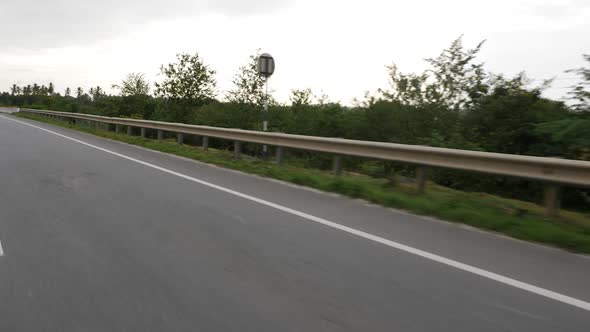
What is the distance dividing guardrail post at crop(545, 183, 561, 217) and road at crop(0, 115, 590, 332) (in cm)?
145

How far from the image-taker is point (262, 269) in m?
4.50

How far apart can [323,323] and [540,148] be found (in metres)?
10.8

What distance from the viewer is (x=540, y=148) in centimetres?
1240

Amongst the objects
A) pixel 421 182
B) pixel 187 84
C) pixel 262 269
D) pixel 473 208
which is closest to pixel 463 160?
pixel 473 208

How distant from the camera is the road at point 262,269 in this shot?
3.46 meters

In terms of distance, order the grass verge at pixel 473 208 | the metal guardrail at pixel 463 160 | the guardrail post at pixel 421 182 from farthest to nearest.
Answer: the guardrail post at pixel 421 182
the metal guardrail at pixel 463 160
the grass verge at pixel 473 208

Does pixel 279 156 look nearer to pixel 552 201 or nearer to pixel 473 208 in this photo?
pixel 473 208

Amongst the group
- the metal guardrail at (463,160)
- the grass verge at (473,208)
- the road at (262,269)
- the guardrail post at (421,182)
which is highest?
the metal guardrail at (463,160)

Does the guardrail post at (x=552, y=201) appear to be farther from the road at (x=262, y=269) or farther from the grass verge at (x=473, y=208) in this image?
the road at (x=262, y=269)

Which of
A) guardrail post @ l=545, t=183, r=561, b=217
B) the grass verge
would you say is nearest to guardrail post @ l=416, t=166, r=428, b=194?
the grass verge

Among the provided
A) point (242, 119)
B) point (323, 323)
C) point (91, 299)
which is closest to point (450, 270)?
point (323, 323)

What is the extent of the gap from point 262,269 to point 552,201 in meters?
4.51

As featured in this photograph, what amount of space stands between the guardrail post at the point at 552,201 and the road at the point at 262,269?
1.45 metres

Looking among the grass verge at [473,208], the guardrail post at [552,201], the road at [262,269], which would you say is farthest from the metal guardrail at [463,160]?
the road at [262,269]
